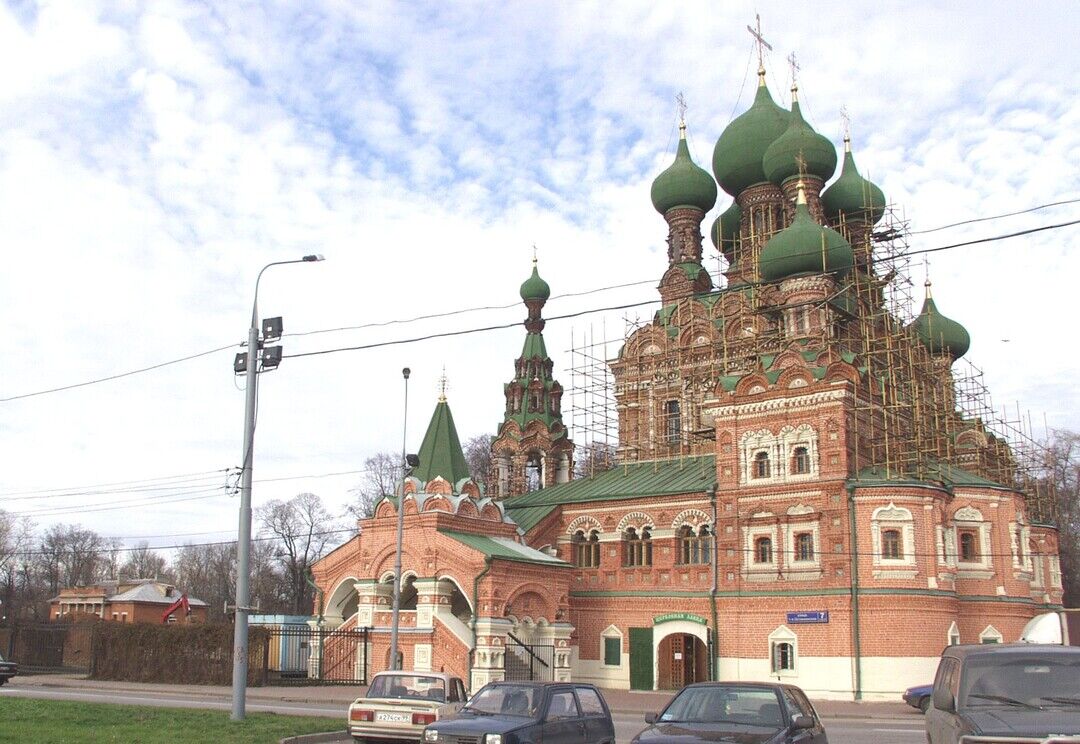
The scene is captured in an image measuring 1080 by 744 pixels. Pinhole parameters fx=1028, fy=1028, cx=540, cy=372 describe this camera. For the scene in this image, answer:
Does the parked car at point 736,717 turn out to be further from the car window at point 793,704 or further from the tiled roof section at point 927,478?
the tiled roof section at point 927,478

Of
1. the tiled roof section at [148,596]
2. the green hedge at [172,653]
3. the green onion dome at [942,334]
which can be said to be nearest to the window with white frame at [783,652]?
the green hedge at [172,653]

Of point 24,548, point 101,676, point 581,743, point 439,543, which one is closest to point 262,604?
point 24,548

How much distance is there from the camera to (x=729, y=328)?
39125 millimetres

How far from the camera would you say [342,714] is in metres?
21.3

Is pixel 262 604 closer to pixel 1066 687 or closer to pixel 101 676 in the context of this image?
pixel 101 676

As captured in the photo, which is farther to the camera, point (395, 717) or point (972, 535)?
point (972, 535)

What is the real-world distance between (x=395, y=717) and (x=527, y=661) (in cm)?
1725

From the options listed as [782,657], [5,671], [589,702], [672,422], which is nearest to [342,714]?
[589,702]

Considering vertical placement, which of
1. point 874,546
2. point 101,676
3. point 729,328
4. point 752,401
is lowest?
point 101,676

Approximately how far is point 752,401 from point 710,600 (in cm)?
632

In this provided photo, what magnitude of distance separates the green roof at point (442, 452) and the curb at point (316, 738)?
17273 millimetres

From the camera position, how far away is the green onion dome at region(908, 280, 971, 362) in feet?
135

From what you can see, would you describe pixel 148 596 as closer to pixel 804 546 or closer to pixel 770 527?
pixel 770 527

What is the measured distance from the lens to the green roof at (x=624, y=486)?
34438mm
